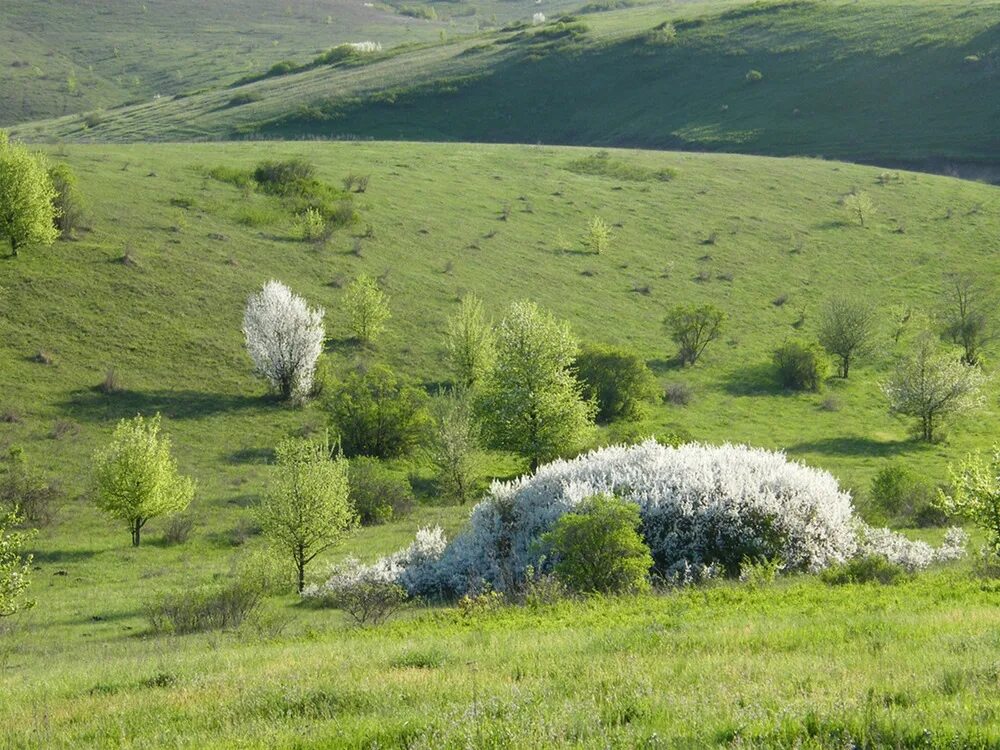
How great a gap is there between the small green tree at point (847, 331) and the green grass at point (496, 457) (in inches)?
79.5

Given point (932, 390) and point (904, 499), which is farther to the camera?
point (932, 390)

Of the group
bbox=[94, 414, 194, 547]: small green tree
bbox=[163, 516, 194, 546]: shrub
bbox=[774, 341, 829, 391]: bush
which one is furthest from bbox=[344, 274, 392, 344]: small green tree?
bbox=[774, 341, 829, 391]: bush

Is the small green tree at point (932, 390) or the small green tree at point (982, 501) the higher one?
the small green tree at point (982, 501)

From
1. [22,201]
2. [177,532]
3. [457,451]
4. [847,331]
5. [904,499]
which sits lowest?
[177,532]

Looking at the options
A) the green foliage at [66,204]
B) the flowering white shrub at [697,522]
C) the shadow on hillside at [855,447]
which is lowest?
the shadow on hillside at [855,447]

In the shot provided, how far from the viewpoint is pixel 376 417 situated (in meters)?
50.7

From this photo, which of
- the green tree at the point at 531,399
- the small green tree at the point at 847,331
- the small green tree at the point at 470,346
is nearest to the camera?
the green tree at the point at 531,399

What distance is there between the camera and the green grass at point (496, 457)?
30.2 feet

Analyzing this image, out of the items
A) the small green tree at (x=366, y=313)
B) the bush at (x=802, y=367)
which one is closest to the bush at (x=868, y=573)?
the bush at (x=802, y=367)

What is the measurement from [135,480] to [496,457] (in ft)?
69.1

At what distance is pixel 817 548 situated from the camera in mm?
25547

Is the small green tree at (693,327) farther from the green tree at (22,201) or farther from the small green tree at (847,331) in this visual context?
the green tree at (22,201)

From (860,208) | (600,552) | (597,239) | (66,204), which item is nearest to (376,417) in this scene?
(600,552)

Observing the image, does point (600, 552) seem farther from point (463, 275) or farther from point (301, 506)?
point (463, 275)
